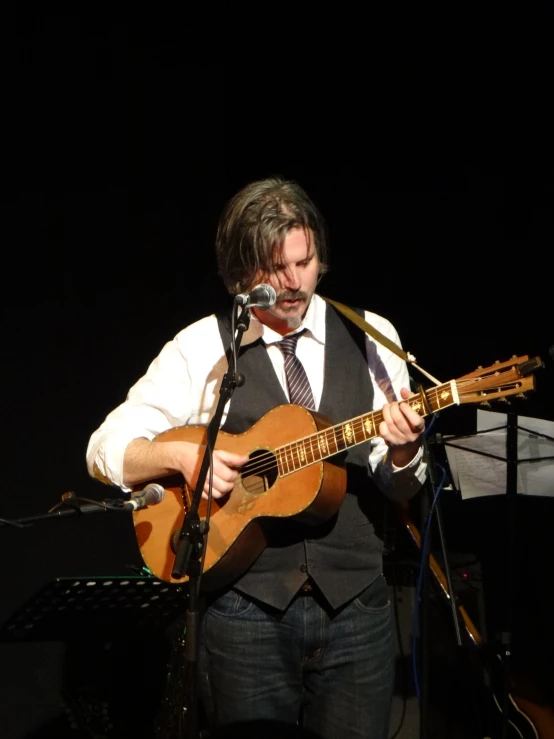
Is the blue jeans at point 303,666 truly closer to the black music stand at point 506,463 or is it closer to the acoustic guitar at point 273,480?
the acoustic guitar at point 273,480

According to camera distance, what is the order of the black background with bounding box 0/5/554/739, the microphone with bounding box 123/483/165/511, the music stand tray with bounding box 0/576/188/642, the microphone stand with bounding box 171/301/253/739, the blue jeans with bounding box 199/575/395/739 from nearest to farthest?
the microphone stand with bounding box 171/301/253/739 < the microphone with bounding box 123/483/165/511 < the blue jeans with bounding box 199/575/395/739 < the music stand tray with bounding box 0/576/188/642 < the black background with bounding box 0/5/554/739

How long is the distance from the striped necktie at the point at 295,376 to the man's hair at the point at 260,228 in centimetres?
25

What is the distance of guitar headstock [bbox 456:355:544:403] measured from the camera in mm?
1907

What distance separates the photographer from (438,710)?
340 cm

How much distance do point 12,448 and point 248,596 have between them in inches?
77.7

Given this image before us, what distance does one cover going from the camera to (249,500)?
7.46 feet

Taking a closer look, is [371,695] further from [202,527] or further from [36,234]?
[36,234]

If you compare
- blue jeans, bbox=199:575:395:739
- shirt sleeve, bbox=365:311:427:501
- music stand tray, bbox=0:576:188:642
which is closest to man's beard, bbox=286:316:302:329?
shirt sleeve, bbox=365:311:427:501

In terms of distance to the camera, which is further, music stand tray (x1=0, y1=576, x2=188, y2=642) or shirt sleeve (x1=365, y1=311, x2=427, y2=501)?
music stand tray (x1=0, y1=576, x2=188, y2=642)

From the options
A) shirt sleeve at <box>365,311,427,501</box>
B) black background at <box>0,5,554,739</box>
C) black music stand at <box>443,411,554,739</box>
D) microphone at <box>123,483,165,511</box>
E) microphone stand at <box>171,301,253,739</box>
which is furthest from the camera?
black background at <box>0,5,554,739</box>

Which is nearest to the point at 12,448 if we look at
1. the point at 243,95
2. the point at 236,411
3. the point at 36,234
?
the point at 36,234

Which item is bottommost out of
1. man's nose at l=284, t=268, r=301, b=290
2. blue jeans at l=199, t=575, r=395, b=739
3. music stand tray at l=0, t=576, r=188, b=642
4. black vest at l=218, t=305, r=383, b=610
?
blue jeans at l=199, t=575, r=395, b=739

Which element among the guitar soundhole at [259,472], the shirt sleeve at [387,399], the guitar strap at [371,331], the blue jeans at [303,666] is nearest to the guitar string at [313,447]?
the guitar soundhole at [259,472]

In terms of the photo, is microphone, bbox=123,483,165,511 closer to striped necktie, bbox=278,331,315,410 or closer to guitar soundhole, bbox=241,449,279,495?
guitar soundhole, bbox=241,449,279,495
